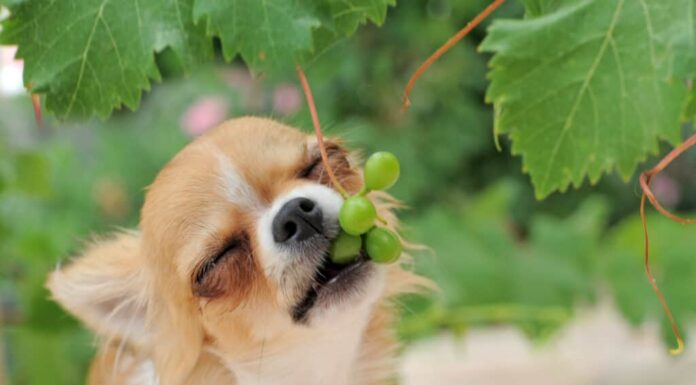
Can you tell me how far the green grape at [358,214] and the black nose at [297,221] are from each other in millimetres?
110

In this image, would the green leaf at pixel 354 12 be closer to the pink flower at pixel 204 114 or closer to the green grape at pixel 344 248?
the green grape at pixel 344 248

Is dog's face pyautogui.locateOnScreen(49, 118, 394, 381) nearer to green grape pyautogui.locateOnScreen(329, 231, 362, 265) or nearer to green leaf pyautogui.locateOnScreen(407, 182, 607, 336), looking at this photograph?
green grape pyautogui.locateOnScreen(329, 231, 362, 265)

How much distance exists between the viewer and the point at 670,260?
1.62 metres

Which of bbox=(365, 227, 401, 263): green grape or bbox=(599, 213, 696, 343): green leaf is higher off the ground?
bbox=(365, 227, 401, 263): green grape

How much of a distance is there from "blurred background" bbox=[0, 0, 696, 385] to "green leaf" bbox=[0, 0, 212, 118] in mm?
383

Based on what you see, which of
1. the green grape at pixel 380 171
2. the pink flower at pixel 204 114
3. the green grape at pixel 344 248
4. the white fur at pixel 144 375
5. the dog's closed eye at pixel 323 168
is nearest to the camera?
the green grape at pixel 380 171

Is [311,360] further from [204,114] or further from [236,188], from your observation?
[204,114]

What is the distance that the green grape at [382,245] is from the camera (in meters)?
0.66

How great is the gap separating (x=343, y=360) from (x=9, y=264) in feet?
2.32

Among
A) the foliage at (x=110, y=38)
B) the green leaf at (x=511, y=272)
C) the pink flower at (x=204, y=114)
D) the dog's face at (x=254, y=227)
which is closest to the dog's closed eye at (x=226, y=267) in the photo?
the dog's face at (x=254, y=227)

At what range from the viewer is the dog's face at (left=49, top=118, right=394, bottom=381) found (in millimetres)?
760

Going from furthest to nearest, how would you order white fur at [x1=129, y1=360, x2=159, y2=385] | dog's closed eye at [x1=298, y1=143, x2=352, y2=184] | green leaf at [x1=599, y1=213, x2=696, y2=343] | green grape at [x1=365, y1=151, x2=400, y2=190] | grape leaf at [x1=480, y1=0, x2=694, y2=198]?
green leaf at [x1=599, y1=213, x2=696, y2=343] < white fur at [x1=129, y1=360, x2=159, y2=385] < dog's closed eye at [x1=298, y1=143, x2=352, y2=184] < green grape at [x1=365, y1=151, x2=400, y2=190] < grape leaf at [x1=480, y1=0, x2=694, y2=198]

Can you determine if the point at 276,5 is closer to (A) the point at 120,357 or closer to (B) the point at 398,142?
(A) the point at 120,357

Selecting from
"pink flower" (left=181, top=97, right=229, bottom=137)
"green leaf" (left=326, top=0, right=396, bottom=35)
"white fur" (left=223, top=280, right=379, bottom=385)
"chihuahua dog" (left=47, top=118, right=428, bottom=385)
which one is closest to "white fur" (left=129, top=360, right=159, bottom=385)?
"chihuahua dog" (left=47, top=118, right=428, bottom=385)
